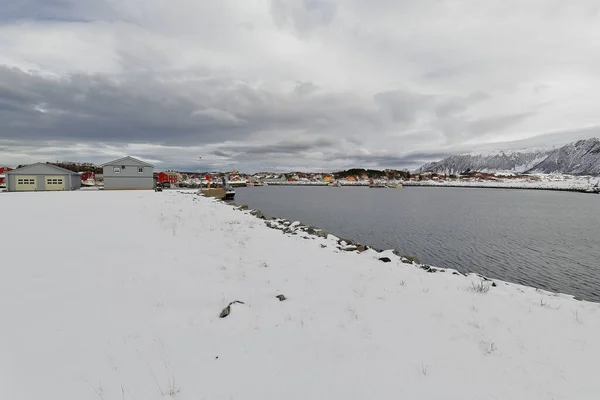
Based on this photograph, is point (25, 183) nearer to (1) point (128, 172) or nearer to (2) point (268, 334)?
(1) point (128, 172)

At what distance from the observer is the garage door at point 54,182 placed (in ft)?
187

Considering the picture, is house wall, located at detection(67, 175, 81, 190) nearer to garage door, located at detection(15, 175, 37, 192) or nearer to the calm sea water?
garage door, located at detection(15, 175, 37, 192)

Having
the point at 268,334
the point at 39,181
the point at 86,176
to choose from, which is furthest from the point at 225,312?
the point at 86,176

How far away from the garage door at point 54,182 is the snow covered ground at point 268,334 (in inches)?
2511

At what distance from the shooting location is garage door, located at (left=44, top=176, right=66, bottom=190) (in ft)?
187

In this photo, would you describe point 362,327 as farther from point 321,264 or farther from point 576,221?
point 576,221

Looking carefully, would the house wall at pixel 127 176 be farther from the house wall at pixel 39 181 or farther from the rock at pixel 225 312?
the rock at pixel 225 312

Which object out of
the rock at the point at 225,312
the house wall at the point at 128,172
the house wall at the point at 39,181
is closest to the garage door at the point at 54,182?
the house wall at the point at 39,181

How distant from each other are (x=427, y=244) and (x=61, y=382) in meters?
25.0

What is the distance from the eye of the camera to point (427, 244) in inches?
944

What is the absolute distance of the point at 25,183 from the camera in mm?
55094

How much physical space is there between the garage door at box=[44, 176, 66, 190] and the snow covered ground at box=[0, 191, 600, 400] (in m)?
63.8

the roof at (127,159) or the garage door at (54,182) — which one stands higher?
the roof at (127,159)

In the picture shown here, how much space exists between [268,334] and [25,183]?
7459cm
